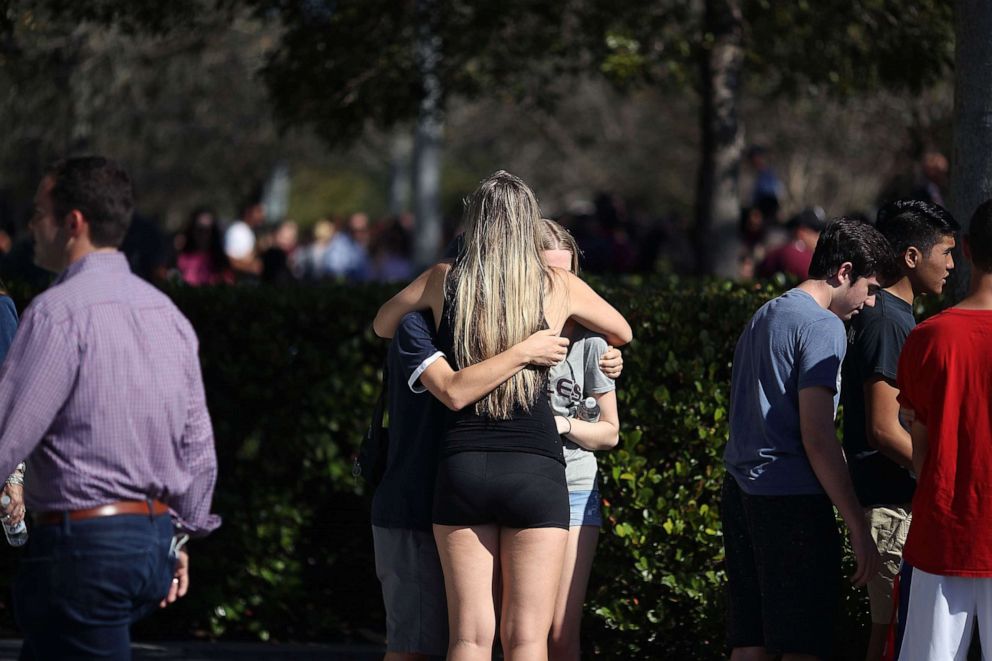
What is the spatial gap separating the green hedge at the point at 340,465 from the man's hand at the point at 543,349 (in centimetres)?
160

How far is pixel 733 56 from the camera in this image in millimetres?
9320

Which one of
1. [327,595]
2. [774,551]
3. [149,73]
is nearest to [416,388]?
[774,551]

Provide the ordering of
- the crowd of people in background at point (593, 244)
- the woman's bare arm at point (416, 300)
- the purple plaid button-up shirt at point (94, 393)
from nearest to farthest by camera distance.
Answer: the purple plaid button-up shirt at point (94, 393) → the woman's bare arm at point (416, 300) → the crowd of people in background at point (593, 244)

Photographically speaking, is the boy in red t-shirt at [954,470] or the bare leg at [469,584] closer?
the boy in red t-shirt at [954,470]

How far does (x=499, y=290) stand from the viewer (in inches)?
166

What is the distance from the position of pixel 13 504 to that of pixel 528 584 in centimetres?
194

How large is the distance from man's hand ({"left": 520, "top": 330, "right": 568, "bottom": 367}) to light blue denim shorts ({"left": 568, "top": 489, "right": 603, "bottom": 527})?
0.63 m

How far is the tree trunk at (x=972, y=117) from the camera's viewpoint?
232 inches

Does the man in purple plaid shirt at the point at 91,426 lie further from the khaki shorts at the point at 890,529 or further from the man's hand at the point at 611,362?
the khaki shorts at the point at 890,529

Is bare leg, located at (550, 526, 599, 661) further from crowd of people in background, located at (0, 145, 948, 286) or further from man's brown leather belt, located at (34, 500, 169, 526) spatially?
crowd of people in background, located at (0, 145, 948, 286)

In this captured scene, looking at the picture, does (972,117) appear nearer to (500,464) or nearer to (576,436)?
(576,436)

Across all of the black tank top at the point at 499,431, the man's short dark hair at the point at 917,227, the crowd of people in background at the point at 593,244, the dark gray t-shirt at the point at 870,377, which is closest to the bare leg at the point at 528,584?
the black tank top at the point at 499,431

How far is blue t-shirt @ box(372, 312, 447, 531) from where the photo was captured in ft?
14.4

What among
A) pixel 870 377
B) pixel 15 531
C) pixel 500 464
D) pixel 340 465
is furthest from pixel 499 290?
pixel 340 465
